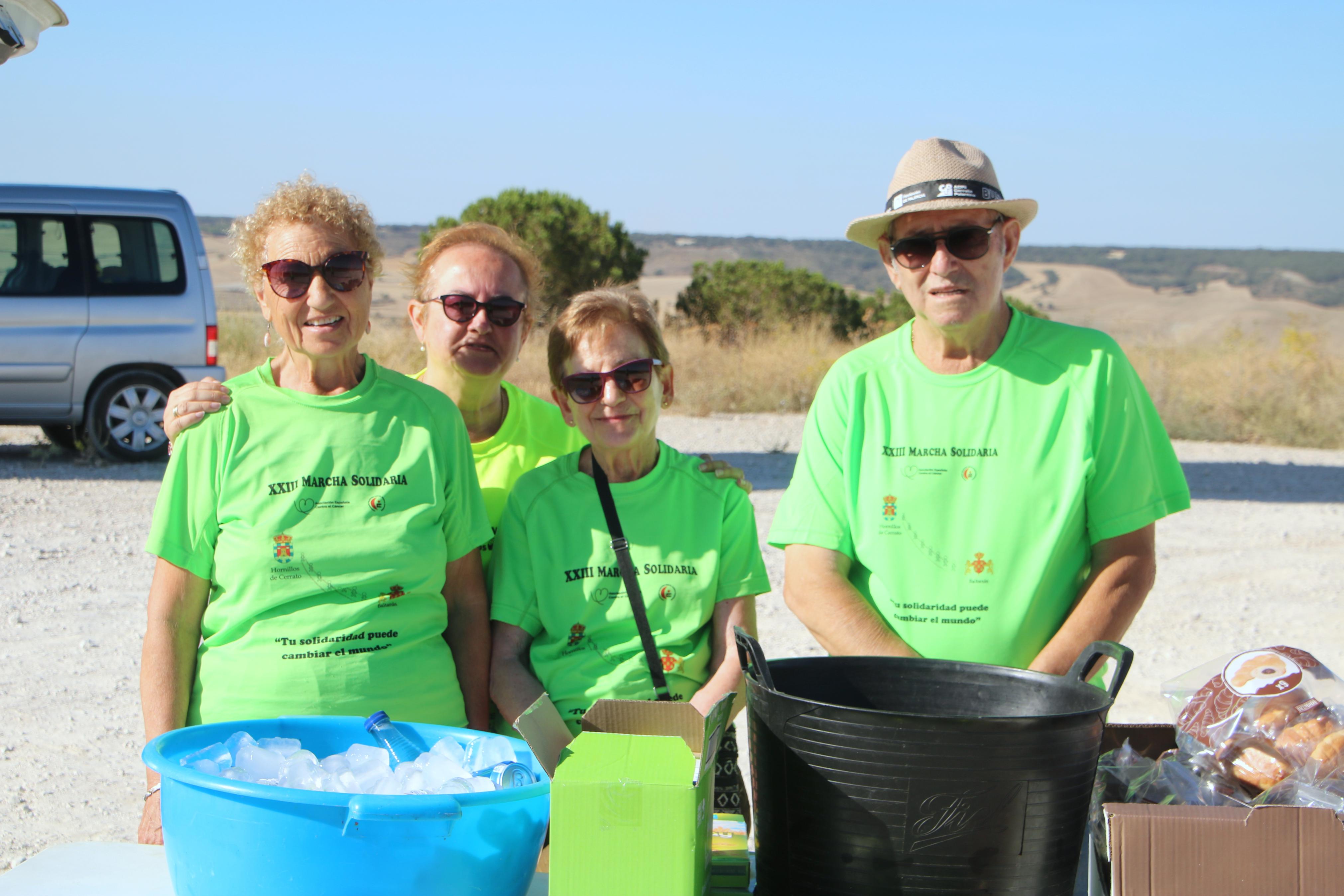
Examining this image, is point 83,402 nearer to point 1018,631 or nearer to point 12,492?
point 12,492

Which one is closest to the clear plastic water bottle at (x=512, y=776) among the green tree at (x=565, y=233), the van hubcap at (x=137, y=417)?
the van hubcap at (x=137, y=417)

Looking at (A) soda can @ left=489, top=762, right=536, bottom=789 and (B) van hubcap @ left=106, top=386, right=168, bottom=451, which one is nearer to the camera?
(A) soda can @ left=489, top=762, right=536, bottom=789

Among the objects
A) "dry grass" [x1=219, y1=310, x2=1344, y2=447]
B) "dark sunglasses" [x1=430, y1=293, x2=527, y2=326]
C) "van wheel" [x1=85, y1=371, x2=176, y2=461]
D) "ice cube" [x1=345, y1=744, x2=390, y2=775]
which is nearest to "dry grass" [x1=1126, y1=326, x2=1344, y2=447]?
"dry grass" [x1=219, y1=310, x2=1344, y2=447]

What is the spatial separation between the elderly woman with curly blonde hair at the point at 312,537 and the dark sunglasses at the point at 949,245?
42.5 inches

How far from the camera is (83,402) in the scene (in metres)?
10.0

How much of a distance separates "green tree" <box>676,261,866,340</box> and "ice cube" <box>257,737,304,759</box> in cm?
2227

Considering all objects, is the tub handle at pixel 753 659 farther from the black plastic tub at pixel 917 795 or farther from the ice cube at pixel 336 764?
the ice cube at pixel 336 764

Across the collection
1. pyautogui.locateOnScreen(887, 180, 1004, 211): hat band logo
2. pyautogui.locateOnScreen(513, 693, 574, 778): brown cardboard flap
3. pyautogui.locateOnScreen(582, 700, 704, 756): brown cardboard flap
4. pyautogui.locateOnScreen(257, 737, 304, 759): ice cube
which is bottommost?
pyautogui.locateOnScreen(257, 737, 304, 759): ice cube

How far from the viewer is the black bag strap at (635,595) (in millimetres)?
2416

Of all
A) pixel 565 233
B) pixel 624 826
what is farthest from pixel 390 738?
pixel 565 233

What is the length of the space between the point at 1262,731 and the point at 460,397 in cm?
202

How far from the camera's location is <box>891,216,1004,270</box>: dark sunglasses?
2631 millimetres

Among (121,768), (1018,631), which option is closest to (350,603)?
(1018,631)

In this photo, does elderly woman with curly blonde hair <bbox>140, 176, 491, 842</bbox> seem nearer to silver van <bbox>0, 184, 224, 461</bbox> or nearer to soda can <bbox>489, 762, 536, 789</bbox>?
soda can <bbox>489, 762, 536, 789</bbox>
